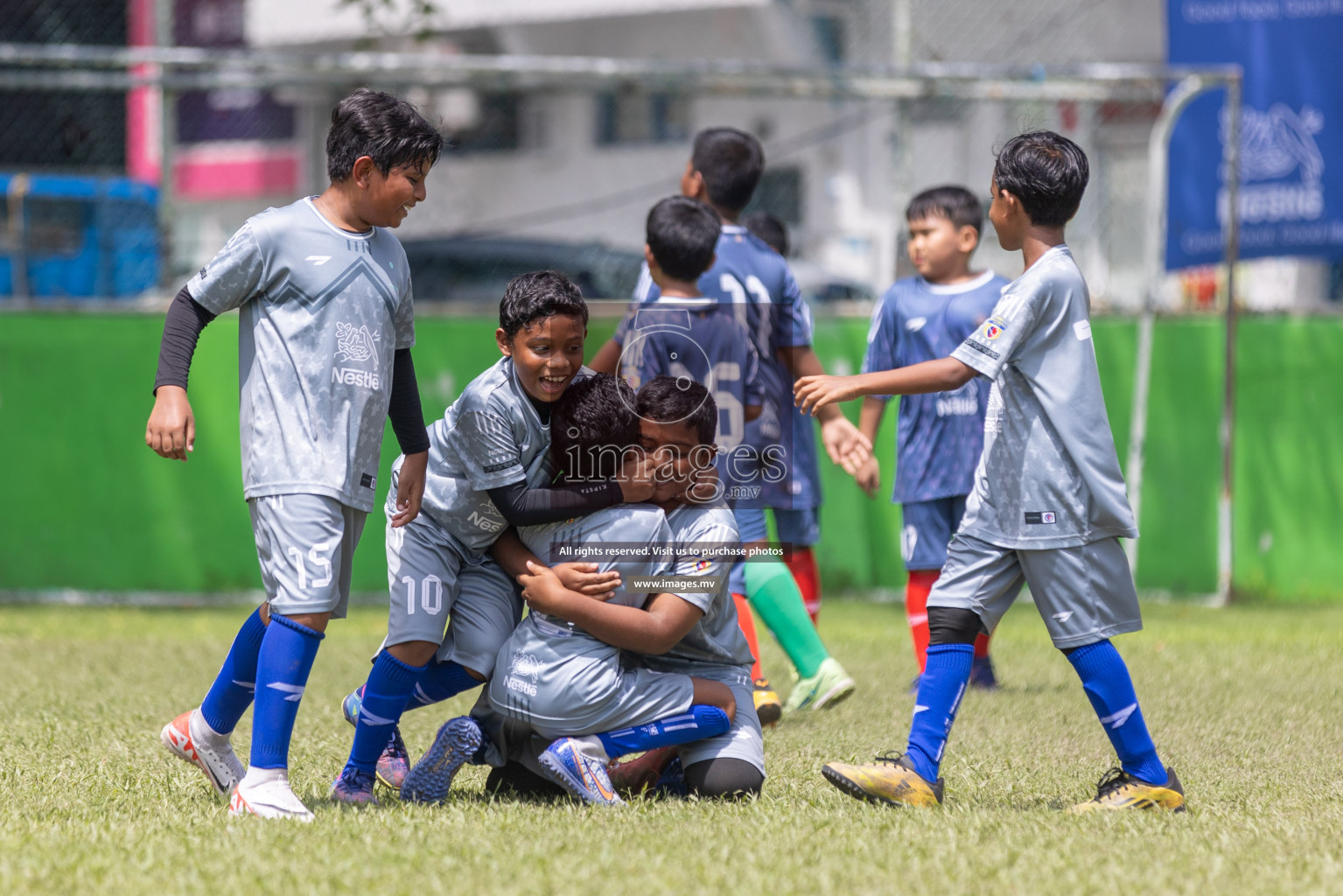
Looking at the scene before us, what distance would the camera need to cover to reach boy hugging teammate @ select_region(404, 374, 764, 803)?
10.6ft

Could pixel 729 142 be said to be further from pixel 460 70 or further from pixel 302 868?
pixel 302 868

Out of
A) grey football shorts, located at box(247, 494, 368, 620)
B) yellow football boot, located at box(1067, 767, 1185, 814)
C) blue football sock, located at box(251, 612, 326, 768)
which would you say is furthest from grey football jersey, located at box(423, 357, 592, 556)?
yellow football boot, located at box(1067, 767, 1185, 814)

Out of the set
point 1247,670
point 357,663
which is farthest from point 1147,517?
point 357,663

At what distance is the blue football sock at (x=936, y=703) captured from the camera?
3.28 meters

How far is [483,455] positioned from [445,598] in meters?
0.36

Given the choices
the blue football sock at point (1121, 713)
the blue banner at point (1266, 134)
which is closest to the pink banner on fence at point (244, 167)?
the blue banner at point (1266, 134)

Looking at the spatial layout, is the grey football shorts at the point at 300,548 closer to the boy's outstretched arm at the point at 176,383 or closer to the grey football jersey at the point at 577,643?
the boy's outstretched arm at the point at 176,383

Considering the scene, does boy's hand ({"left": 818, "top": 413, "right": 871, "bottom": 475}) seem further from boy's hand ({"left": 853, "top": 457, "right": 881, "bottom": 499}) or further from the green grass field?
the green grass field

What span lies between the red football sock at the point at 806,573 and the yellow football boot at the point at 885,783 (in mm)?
1808

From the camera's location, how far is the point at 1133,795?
10.6ft

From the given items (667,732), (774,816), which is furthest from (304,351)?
(774,816)

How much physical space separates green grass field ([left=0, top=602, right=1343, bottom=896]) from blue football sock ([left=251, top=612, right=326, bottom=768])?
0.16 metres

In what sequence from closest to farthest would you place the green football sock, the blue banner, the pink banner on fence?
the green football sock < the blue banner < the pink banner on fence

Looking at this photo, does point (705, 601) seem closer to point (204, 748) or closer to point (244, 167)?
point (204, 748)
